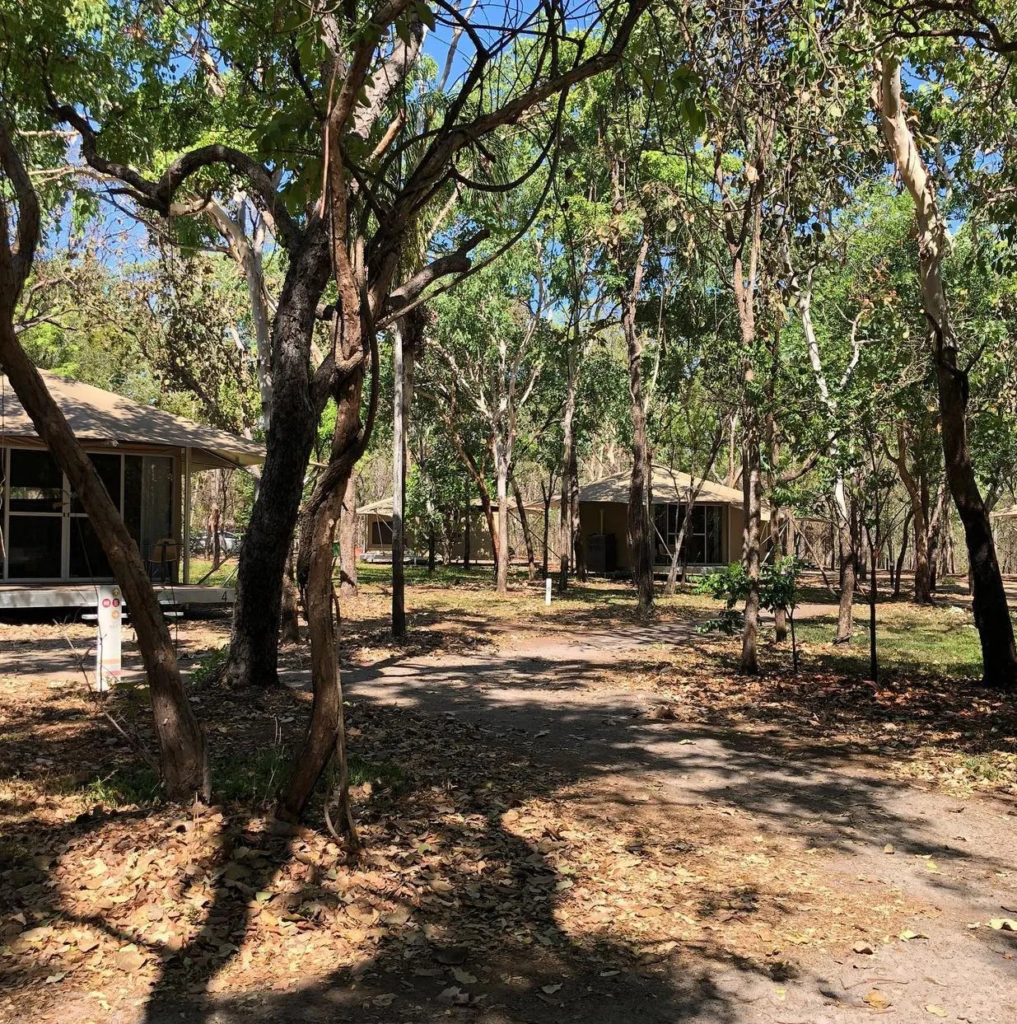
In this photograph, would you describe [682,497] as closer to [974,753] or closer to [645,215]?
[645,215]

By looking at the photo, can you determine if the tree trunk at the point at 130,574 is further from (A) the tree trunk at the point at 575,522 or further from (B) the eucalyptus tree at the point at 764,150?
(A) the tree trunk at the point at 575,522

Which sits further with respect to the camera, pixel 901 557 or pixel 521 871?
pixel 901 557

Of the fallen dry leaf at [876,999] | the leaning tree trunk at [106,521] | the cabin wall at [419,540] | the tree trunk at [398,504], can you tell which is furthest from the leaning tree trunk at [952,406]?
the cabin wall at [419,540]

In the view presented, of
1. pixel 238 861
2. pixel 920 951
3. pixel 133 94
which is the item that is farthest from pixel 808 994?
pixel 133 94

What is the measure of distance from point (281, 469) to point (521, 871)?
15.3 feet

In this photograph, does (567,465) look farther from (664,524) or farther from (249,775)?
(249,775)

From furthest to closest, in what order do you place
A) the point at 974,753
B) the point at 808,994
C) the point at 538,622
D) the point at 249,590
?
the point at 538,622 < the point at 249,590 < the point at 974,753 < the point at 808,994

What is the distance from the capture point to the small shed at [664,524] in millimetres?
33750

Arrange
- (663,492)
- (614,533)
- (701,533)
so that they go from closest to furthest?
(663,492) → (701,533) → (614,533)

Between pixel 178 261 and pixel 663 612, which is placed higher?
pixel 178 261

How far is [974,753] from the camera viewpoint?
739 cm

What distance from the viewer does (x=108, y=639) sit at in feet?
25.8

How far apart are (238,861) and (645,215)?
15646mm

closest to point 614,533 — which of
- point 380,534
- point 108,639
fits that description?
point 380,534
